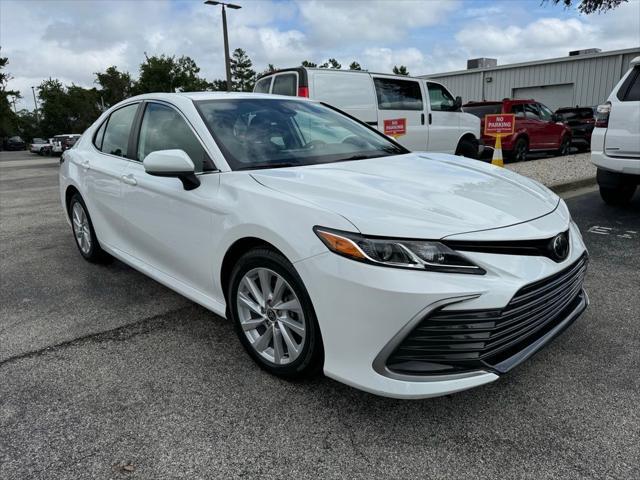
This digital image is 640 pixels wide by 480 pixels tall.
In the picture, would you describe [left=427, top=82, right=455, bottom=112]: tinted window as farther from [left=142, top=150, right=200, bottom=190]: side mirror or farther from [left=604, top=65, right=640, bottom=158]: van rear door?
[left=142, top=150, right=200, bottom=190]: side mirror

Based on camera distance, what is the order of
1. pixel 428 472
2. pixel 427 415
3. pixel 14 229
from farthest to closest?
pixel 14 229 → pixel 427 415 → pixel 428 472

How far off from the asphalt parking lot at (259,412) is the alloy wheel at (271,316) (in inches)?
7.0

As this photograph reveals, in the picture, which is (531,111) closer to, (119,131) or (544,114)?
(544,114)

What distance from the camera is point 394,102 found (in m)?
9.15

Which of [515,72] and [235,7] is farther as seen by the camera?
[515,72]

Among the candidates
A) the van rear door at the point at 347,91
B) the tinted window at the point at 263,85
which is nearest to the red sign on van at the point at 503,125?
the van rear door at the point at 347,91

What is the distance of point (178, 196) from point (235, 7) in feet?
50.5

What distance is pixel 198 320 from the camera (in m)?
3.51

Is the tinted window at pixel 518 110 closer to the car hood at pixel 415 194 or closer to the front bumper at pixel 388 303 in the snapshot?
the car hood at pixel 415 194

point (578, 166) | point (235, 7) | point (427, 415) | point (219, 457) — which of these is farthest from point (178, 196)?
point (235, 7)

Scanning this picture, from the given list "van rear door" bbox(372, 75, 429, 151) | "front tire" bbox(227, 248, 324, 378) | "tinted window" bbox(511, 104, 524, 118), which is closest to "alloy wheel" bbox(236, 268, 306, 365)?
"front tire" bbox(227, 248, 324, 378)

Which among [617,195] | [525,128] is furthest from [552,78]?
[617,195]

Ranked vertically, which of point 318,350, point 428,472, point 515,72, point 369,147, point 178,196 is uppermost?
point 515,72

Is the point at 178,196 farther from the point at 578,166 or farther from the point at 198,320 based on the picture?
the point at 578,166
